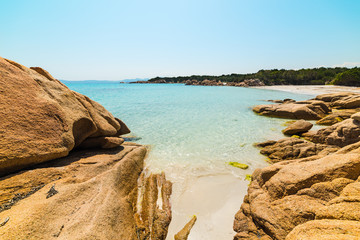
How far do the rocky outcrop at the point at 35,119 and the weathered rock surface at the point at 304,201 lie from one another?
5746mm

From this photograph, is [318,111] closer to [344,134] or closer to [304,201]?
[344,134]

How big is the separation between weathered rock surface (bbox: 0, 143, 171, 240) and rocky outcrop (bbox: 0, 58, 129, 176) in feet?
1.56

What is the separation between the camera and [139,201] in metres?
5.34

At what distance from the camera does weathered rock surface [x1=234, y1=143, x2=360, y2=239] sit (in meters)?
2.57

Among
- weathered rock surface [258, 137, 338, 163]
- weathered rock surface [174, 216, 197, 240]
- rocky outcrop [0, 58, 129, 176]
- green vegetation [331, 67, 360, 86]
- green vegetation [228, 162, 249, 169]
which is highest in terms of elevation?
green vegetation [331, 67, 360, 86]

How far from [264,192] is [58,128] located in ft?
21.7

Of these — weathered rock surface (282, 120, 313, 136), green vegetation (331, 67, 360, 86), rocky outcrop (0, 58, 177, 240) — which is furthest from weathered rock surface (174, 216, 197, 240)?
green vegetation (331, 67, 360, 86)

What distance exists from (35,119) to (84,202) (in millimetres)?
2951

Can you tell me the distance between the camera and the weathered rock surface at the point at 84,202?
2934 millimetres

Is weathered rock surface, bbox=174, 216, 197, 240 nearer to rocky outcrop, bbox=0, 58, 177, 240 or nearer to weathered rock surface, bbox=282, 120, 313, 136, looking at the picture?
rocky outcrop, bbox=0, 58, 177, 240

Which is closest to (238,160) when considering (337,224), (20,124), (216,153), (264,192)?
(216,153)

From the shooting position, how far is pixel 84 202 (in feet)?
12.3

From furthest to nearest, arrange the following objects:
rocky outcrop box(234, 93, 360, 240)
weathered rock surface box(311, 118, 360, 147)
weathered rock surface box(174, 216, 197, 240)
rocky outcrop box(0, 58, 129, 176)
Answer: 1. weathered rock surface box(311, 118, 360, 147)
2. weathered rock surface box(174, 216, 197, 240)
3. rocky outcrop box(0, 58, 129, 176)
4. rocky outcrop box(234, 93, 360, 240)

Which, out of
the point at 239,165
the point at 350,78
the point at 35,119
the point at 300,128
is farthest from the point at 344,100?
the point at 350,78
